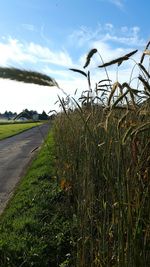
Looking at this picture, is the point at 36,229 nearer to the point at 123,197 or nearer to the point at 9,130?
the point at 123,197

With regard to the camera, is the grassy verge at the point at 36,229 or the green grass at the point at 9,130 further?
the green grass at the point at 9,130

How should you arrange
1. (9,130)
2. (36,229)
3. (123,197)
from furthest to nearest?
(9,130), (36,229), (123,197)

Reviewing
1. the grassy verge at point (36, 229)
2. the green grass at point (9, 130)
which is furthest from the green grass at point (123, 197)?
the green grass at point (9, 130)

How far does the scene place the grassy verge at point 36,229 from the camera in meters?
4.97

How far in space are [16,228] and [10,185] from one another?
463cm

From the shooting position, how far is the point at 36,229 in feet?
19.4

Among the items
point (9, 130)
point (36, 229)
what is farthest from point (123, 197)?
point (9, 130)

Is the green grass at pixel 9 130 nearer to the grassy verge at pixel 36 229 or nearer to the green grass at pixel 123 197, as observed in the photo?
the grassy verge at pixel 36 229

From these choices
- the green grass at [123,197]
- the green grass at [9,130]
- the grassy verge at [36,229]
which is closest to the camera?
the green grass at [123,197]

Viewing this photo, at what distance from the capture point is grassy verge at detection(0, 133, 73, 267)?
4973 millimetres

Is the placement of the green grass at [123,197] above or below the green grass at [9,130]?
above

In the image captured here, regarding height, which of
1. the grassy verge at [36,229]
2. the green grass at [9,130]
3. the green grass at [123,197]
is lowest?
the green grass at [9,130]

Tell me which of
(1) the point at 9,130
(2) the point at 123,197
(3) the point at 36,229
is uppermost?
(2) the point at 123,197

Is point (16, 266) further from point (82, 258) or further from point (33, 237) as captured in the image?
point (82, 258)
